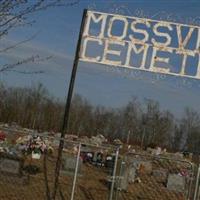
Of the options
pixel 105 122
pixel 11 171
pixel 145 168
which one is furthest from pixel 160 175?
pixel 105 122

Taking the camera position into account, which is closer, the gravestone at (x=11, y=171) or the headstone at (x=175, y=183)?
the gravestone at (x=11, y=171)

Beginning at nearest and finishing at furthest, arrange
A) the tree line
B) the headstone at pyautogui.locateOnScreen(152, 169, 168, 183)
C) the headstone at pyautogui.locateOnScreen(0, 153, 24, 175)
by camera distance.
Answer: the headstone at pyautogui.locateOnScreen(0, 153, 24, 175) → the headstone at pyautogui.locateOnScreen(152, 169, 168, 183) → the tree line

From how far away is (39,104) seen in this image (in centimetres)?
6619

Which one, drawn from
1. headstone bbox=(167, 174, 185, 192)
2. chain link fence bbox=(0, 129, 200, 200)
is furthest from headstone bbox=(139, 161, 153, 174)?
headstone bbox=(167, 174, 185, 192)

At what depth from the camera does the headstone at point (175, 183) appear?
16661 mm

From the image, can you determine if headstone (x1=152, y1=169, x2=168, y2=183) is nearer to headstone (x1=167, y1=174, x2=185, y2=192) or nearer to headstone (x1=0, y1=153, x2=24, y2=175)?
headstone (x1=167, y1=174, x2=185, y2=192)

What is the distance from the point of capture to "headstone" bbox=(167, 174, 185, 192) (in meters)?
16.7

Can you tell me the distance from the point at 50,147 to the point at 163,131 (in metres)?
45.6

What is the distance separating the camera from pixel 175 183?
56.2ft

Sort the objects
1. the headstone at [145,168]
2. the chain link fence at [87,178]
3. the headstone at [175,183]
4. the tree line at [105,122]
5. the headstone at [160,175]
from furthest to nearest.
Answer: the tree line at [105,122], the headstone at [145,168], the headstone at [160,175], the headstone at [175,183], the chain link fence at [87,178]

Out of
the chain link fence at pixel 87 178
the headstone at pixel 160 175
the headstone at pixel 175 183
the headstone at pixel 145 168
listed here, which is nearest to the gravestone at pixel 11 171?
the chain link fence at pixel 87 178

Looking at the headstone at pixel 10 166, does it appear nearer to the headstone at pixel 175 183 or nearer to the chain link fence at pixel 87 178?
the chain link fence at pixel 87 178

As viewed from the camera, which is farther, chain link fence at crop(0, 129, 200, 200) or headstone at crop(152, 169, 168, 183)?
headstone at crop(152, 169, 168, 183)

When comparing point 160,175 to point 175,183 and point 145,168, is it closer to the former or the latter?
point 145,168
